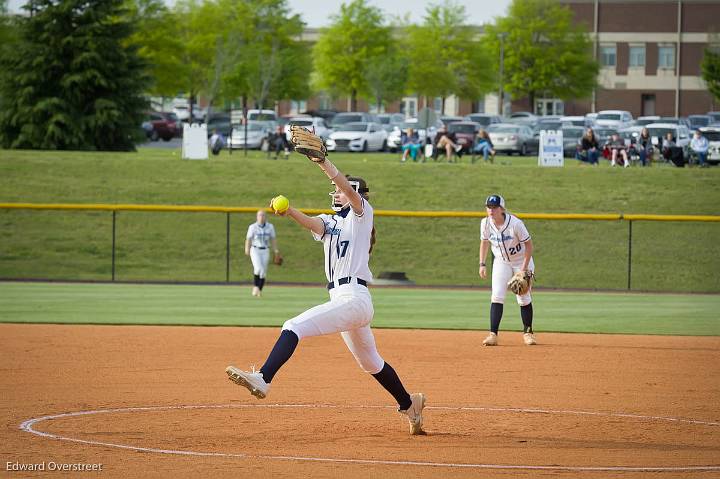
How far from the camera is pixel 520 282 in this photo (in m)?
14.9

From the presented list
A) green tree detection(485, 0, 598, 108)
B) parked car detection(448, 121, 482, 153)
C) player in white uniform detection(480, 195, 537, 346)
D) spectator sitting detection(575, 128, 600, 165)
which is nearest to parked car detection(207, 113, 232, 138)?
parked car detection(448, 121, 482, 153)

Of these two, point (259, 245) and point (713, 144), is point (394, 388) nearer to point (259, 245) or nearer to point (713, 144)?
point (259, 245)

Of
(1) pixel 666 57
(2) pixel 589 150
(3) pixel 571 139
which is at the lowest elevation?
(2) pixel 589 150

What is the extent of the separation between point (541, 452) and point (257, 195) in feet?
87.6

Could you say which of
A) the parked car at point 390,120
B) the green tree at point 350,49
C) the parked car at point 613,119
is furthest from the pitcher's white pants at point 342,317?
the green tree at point 350,49

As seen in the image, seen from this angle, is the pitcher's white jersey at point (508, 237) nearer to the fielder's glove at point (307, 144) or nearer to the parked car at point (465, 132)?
the fielder's glove at point (307, 144)

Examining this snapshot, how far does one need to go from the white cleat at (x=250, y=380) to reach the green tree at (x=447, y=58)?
6627cm

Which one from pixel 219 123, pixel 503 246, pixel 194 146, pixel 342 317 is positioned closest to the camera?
pixel 342 317

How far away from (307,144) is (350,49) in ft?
221

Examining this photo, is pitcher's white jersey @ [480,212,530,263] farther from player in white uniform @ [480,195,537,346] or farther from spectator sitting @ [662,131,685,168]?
spectator sitting @ [662,131,685,168]

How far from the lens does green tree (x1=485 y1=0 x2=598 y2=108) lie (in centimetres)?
7488

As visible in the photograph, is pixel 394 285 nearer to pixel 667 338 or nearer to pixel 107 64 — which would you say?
pixel 667 338

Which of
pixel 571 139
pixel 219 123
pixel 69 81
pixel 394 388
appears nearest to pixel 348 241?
pixel 394 388

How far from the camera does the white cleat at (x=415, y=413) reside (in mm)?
9344
